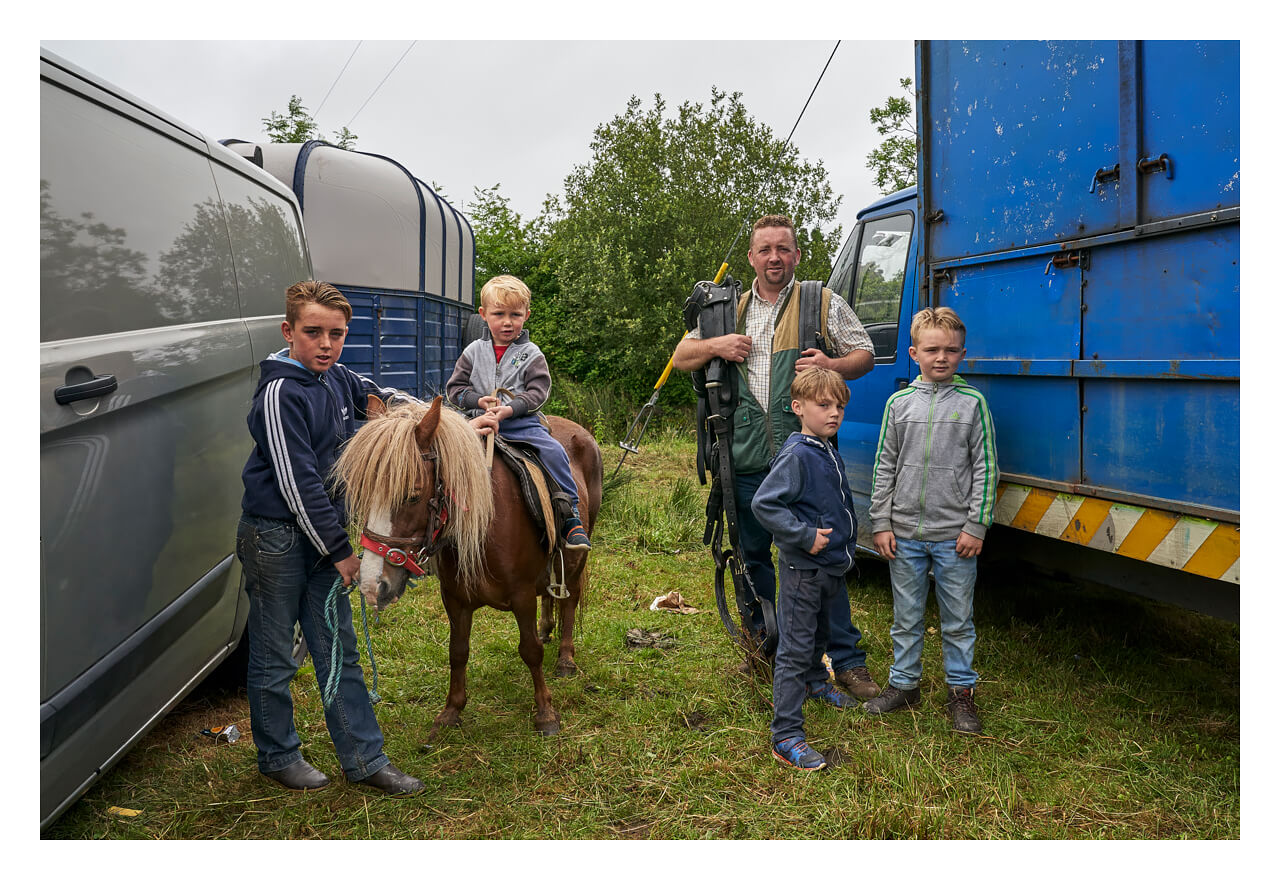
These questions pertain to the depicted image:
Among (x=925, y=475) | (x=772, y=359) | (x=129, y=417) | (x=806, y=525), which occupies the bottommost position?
(x=806, y=525)

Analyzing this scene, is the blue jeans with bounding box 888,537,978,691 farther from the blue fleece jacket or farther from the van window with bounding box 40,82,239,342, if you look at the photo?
the van window with bounding box 40,82,239,342

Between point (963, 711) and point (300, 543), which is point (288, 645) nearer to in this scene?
point (300, 543)

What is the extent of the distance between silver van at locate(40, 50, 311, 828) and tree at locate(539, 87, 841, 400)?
44.4ft

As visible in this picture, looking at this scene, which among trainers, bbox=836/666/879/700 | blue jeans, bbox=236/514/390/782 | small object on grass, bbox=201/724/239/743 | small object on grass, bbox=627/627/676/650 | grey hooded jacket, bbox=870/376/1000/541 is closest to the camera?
blue jeans, bbox=236/514/390/782

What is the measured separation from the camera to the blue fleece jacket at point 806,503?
2910 millimetres

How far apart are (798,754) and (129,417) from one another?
7.98 ft

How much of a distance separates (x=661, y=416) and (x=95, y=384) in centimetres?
1320

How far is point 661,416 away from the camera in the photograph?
49.3ft

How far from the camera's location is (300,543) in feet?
8.61

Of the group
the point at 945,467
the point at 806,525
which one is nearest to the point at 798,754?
the point at 806,525

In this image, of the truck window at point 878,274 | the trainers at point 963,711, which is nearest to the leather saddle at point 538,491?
the trainers at point 963,711

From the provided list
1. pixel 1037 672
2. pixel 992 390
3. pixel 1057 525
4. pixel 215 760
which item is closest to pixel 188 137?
pixel 215 760

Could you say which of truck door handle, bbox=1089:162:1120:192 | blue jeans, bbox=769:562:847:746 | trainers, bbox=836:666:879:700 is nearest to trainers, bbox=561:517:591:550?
blue jeans, bbox=769:562:847:746

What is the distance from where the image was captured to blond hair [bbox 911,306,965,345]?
3.15 m
